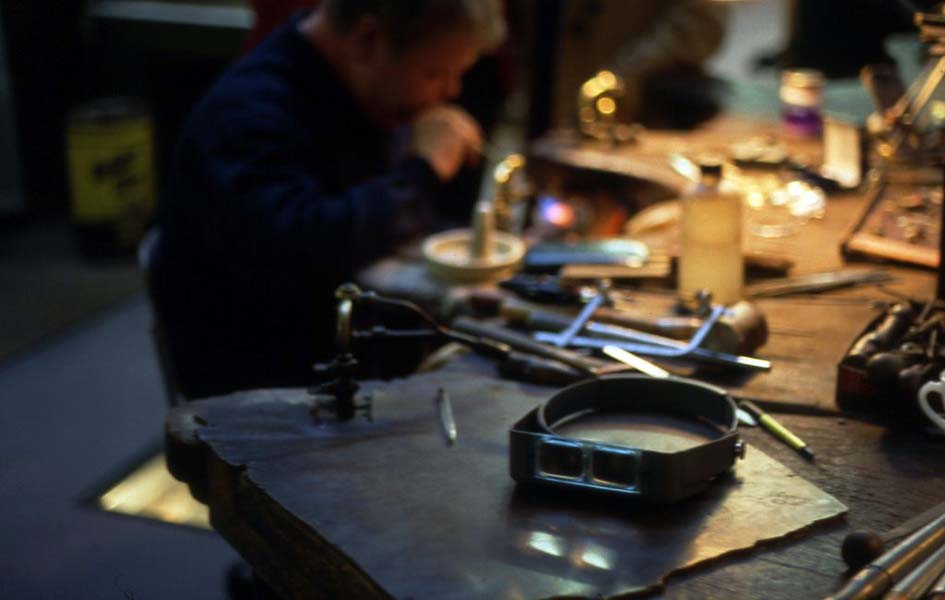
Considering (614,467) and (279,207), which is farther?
(279,207)

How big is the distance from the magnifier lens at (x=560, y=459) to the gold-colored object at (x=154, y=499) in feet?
7.91

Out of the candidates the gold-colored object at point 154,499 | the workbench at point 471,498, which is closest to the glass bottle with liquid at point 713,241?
the workbench at point 471,498

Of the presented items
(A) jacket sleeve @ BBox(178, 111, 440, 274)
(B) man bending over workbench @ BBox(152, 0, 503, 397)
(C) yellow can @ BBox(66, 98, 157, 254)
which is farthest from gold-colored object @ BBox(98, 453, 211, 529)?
(C) yellow can @ BBox(66, 98, 157, 254)

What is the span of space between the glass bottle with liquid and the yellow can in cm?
425

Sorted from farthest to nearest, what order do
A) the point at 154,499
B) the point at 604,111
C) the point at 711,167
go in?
the point at 154,499
the point at 604,111
the point at 711,167

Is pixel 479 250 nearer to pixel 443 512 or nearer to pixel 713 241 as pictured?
pixel 713 241

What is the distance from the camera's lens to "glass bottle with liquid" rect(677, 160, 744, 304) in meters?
2.43

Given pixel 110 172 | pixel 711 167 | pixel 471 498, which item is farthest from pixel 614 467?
pixel 110 172

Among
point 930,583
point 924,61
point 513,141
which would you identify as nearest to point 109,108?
point 513,141

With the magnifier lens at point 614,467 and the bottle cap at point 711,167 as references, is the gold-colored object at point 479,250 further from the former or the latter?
the magnifier lens at point 614,467

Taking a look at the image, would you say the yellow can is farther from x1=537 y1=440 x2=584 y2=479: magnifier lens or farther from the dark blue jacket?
x1=537 y1=440 x2=584 y2=479: magnifier lens

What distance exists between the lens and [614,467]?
5.17 ft

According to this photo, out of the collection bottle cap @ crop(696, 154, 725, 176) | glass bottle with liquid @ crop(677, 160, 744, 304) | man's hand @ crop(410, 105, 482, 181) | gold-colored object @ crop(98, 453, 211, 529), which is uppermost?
bottle cap @ crop(696, 154, 725, 176)

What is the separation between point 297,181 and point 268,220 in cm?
13
